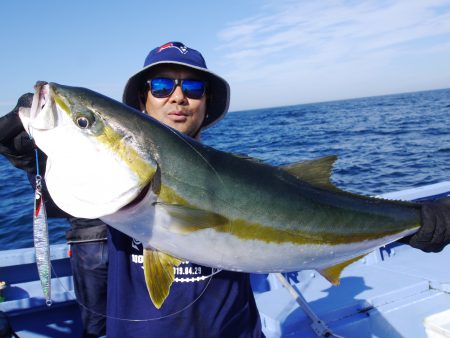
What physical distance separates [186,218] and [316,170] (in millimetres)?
990

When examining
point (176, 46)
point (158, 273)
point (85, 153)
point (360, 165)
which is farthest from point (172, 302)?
point (360, 165)

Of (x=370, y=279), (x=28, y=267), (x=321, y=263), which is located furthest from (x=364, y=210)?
(x=28, y=267)

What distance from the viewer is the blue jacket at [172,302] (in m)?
2.46

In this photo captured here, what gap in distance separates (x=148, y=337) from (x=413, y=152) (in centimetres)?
1950

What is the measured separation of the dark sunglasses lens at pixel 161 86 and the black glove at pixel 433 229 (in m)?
2.06

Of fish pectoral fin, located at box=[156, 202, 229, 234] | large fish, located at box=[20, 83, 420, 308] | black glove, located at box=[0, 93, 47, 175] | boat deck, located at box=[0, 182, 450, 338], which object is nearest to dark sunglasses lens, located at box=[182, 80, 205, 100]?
large fish, located at box=[20, 83, 420, 308]

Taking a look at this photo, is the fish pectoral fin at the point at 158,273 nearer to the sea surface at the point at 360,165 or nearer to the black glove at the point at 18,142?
the black glove at the point at 18,142

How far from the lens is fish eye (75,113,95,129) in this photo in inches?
78.6

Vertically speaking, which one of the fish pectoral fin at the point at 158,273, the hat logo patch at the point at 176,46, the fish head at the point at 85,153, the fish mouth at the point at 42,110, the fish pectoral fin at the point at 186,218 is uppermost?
the hat logo patch at the point at 176,46

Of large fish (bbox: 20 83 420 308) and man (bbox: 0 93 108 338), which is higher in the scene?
large fish (bbox: 20 83 420 308)

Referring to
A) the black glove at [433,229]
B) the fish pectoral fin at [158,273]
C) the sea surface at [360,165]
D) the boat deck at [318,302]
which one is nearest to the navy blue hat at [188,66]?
the fish pectoral fin at [158,273]

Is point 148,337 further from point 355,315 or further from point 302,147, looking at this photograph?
point 302,147

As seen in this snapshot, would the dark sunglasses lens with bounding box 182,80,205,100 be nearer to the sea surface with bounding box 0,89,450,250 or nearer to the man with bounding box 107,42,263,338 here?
the man with bounding box 107,42,263,338

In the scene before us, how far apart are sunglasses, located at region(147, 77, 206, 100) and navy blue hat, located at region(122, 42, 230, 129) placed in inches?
4.5
